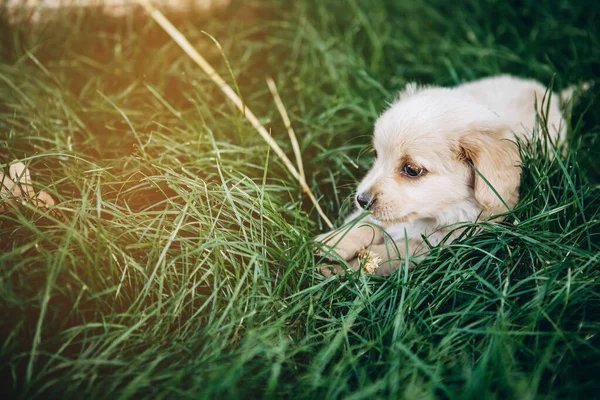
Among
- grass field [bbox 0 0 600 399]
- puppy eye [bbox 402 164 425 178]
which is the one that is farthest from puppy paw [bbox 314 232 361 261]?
puppy eye [bbox 402 164 425 178]

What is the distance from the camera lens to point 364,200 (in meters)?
2.26

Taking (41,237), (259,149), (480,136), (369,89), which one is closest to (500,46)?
(369,89)

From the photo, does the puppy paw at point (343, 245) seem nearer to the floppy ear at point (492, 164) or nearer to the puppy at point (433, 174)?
the puppy at point (433, 174)

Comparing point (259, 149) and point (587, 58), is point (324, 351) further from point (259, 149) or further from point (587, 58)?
point (587, 58)

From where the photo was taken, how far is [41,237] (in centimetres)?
174

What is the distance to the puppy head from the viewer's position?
2180 mm

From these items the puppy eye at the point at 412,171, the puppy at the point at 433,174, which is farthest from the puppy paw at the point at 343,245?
the puppy eye at the point at 412,171

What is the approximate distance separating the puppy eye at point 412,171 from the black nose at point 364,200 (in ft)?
0.72

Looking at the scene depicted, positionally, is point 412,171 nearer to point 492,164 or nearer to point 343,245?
point 492,164

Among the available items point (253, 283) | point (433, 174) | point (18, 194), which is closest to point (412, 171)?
point (433, 174)

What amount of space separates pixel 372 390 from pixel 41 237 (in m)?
1.25

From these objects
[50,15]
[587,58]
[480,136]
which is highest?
[50,15]

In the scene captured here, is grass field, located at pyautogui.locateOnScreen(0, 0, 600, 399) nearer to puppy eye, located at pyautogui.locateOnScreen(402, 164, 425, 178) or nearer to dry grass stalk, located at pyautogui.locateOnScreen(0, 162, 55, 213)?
dry grass stalk, located at pyautogui.locateOnScreen(0, 162, 55, 213)

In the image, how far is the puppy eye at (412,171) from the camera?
7.48ft
